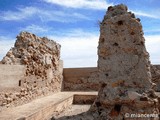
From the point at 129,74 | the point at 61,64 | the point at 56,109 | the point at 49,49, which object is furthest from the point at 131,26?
the point at 61,64

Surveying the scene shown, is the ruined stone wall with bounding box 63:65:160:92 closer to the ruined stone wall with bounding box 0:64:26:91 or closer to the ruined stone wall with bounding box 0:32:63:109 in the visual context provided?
the ruined stone wall with bounding box 0:32:63:109

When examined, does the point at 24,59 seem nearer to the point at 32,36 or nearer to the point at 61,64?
the point at 32,36

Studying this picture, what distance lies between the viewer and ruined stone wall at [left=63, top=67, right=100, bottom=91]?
A: 11070 mm

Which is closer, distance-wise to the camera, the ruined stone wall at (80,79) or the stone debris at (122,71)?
the stone debris at (122,71)

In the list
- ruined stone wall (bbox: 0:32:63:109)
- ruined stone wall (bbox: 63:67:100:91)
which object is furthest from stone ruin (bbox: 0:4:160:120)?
ruined stone wall (bbox: 63:67:100:91)

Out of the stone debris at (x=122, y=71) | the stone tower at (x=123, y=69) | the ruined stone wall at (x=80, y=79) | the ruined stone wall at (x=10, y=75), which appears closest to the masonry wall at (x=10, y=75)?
the ruined stone wall at (x=10, y=75)

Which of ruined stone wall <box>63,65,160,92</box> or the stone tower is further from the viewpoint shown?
ruined stone wall <box>63,65,160,92</box>

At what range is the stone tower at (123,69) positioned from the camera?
4160mm

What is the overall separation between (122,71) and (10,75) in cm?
314

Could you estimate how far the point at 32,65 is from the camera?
7.56 meters

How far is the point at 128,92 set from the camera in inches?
166

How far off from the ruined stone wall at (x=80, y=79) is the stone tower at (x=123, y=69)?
6187 millimetres

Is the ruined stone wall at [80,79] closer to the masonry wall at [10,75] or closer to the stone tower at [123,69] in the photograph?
the masonry wall at [10,75]

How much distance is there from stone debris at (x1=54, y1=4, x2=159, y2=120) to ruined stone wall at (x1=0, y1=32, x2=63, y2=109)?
269 cm
